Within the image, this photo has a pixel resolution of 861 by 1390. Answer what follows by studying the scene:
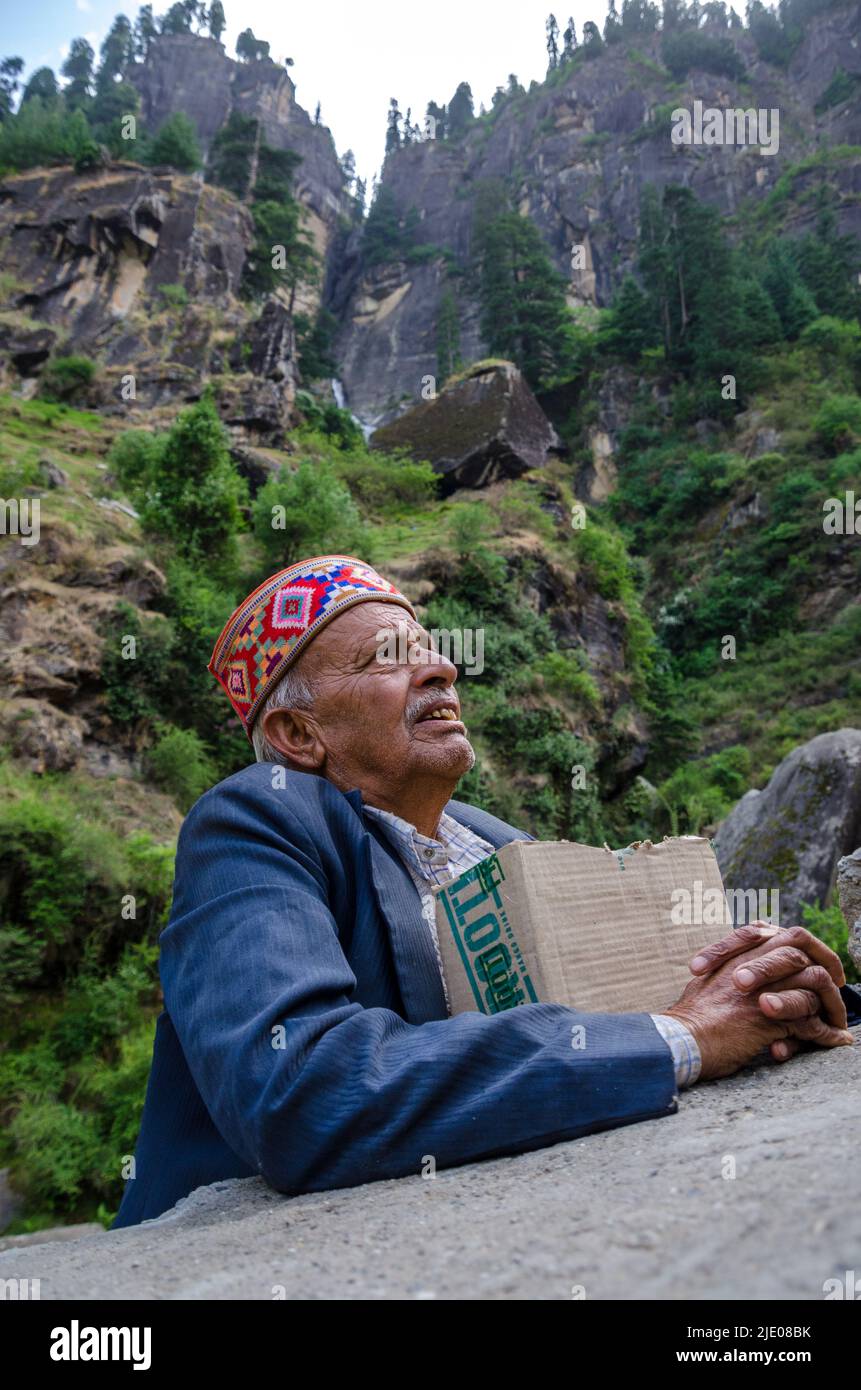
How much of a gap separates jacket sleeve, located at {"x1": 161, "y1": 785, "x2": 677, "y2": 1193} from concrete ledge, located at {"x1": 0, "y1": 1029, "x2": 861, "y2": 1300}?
0.04 metres

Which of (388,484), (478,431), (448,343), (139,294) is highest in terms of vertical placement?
(448,343)

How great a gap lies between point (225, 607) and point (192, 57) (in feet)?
268

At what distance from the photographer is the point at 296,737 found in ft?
8.24

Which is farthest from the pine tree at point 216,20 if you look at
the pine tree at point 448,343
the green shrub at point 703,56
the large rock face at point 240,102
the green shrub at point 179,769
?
the green shrub at point 179,769

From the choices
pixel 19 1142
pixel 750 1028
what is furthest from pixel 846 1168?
pixel 19 1142

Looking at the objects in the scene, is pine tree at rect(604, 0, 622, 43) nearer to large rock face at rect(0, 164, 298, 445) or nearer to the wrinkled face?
large rock face at rect(0, 164, 298, 445)

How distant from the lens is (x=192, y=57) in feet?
238

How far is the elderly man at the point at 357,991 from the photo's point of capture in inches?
55.3

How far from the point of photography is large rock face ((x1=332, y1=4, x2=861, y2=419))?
2207 inches

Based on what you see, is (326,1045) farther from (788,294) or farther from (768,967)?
(788,294)

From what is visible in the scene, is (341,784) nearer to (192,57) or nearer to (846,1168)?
(846,1168)

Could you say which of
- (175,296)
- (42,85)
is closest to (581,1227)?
(175,296)

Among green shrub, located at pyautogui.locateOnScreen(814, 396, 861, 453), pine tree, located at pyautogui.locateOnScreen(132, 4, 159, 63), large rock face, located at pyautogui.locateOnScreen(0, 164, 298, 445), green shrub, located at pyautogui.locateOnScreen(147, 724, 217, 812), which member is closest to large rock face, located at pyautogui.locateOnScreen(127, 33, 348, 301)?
pine tree, located at pyautogui.locateOnScreen(132, 4, 159, 63)

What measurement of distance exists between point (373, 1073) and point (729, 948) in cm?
80
